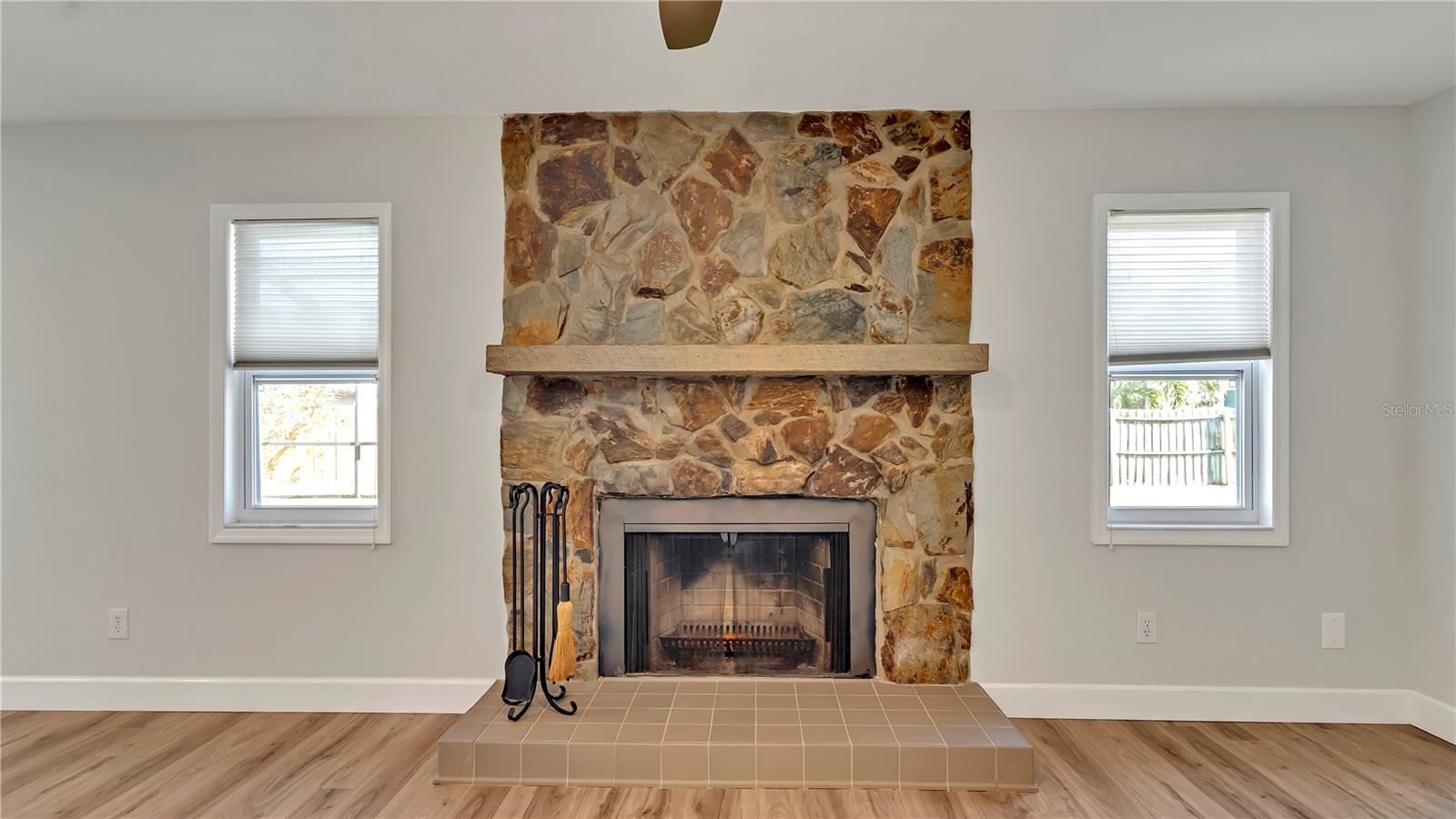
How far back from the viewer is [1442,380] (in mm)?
3035

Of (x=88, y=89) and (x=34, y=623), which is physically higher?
(x=88, y=89)

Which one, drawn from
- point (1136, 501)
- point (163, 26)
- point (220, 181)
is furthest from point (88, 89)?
A: point (1136, 501)

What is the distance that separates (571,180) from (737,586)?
5.80 ft

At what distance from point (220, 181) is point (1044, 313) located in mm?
3346

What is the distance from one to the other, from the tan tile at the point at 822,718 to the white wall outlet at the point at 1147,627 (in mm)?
1267

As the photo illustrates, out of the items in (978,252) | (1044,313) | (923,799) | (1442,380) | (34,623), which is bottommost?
(923,799)

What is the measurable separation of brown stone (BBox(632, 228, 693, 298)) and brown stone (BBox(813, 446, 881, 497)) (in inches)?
35.8

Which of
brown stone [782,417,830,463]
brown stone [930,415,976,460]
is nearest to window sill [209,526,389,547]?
brown stone [782,417,830,463]

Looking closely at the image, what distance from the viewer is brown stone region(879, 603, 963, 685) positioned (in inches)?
128

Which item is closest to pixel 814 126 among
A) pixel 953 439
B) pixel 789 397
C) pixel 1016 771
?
pixel 789 397

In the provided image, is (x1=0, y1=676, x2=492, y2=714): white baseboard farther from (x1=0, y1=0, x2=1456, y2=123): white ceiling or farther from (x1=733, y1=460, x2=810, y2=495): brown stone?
(x1=0, y1=0, x2=1456, y2=123): white ceiling

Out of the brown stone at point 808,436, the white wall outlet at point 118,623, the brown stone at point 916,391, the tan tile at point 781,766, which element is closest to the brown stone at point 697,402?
the brown stone at point 808,436

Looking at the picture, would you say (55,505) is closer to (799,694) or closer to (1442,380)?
(799,694)

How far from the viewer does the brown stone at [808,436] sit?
3.25 metres
